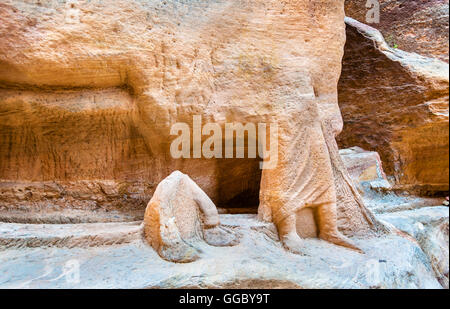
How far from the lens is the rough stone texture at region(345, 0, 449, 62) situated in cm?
519

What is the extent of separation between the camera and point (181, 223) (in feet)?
7.93

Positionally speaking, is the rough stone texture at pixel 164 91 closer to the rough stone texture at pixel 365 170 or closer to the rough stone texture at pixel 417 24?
the rough stone texture at pixel 365 170

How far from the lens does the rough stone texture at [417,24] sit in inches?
204

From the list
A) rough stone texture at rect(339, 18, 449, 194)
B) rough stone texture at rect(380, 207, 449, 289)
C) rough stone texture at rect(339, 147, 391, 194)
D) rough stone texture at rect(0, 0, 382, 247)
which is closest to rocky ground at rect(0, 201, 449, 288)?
rough stone texture at rect(0, 0, 382, 247)

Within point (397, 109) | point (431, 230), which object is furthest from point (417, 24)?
point (431, 230)

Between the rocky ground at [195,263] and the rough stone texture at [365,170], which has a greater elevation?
the rough stone texture at [365,170]

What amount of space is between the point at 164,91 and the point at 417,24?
4.38 meters

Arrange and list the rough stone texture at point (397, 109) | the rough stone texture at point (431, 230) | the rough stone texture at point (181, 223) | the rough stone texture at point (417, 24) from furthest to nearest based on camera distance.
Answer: the rough stone texture at point (417, 24) → the rough stone texture at point (397, 109) → the rough stone texture at point (431, 230) → the rough stone texture at point (181, 223)

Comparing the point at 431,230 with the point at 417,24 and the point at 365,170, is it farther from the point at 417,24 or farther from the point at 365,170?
the point at 417,24

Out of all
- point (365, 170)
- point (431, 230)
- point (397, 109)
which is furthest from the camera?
point (397, 109)

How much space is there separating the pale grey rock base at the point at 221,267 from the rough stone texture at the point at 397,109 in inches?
112

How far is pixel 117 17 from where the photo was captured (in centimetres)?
271

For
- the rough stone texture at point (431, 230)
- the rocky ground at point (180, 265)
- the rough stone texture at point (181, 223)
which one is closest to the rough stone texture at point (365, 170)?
the rough stone texture at point (431, 230)

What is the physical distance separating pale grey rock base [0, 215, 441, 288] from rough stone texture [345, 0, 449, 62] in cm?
372
